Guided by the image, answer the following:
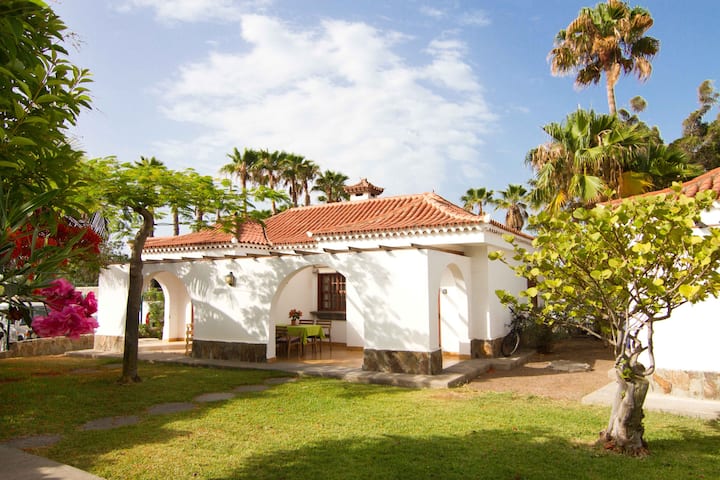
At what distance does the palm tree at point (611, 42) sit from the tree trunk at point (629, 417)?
16984 mm

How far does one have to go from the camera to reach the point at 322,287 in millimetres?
18750

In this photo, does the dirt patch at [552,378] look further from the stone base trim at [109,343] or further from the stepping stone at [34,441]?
the stone base trim at [109,343]

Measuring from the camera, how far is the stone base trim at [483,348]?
14118 millimetres

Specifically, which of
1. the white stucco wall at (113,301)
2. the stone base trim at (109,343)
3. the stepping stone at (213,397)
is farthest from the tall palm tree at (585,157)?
the stone base trim at (109,343)

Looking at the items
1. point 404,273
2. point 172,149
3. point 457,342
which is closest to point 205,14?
point 172,149

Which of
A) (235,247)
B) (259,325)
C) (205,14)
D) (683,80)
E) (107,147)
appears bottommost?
(259,325)

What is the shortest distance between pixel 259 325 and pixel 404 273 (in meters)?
4.60

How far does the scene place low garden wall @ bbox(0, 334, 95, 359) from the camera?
16.2 metres

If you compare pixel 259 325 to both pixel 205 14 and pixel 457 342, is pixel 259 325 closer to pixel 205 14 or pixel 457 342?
pixel 457 342

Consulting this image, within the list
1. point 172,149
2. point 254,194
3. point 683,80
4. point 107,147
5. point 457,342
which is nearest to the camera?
point 107,147

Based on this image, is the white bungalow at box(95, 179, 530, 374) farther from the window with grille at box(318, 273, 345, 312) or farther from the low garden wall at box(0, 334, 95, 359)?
the low garden wall at box(0, 334, 95, 359)

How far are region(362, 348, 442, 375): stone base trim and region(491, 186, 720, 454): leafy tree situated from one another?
5388 millimetres

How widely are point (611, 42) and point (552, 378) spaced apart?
14.8 m

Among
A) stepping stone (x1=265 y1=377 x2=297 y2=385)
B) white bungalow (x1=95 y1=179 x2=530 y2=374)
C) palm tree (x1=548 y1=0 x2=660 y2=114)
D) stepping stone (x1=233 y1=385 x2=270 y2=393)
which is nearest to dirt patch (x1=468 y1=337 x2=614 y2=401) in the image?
white bungalow (x1=95 y1=179 x2=530 y2=374)
